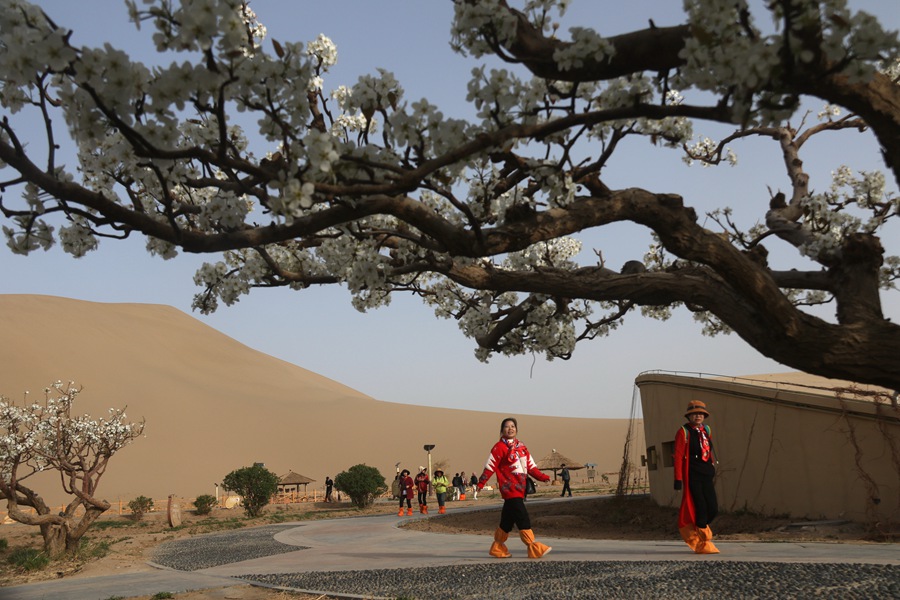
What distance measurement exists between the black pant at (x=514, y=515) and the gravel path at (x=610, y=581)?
22.5 inches

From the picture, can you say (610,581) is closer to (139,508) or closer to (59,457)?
(59,457)

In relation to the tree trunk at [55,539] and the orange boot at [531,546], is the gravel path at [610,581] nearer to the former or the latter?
the orange boot at [531,546]

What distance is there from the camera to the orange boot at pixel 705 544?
873 centimetres

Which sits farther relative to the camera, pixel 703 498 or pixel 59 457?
pixel 59 457

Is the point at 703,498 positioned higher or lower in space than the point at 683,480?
lower

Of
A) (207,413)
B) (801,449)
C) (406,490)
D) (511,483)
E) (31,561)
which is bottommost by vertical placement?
(31,561)

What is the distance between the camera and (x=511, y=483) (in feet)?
31.2

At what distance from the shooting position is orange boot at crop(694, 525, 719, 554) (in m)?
8.73

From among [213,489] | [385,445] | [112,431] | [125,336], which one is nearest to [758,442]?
[112,431]

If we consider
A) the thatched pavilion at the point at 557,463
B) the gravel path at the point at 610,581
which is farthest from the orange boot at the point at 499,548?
the thatched pavilion at the point at 557,463

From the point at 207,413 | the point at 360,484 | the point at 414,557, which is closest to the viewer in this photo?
the point at 414,557

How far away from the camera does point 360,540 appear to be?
1480 centimetres

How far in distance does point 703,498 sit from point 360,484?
2446 cm

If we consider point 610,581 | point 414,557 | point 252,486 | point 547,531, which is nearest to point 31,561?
point 414,557
